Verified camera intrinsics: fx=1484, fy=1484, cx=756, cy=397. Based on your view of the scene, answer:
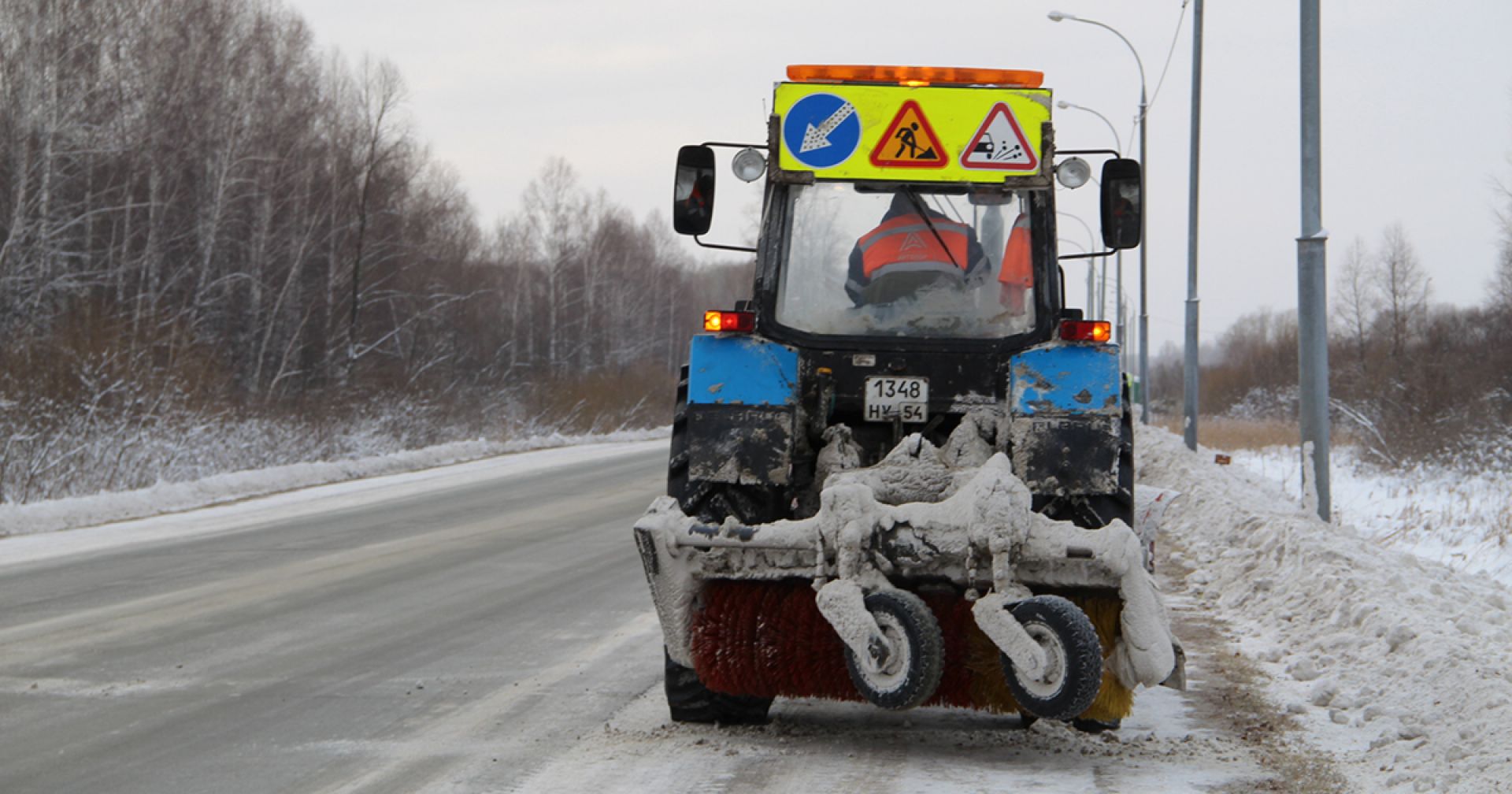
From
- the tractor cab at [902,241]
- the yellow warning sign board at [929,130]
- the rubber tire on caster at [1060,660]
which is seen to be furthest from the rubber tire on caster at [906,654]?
the yellow warning sign board at [929,130]

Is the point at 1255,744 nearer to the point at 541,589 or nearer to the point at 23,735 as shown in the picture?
the point at 23,735

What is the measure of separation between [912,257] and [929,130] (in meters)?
0.58

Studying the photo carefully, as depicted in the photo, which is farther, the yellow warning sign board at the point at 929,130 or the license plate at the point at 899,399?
the yellow warning sign board at the point at 929,130

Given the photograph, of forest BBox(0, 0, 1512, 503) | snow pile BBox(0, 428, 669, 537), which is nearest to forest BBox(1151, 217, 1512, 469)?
forest BBox(0, 0, 1512, 503)

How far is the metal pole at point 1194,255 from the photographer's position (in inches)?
974

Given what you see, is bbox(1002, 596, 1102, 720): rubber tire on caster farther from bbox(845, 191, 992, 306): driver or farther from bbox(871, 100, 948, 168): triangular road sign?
bbox(871, 100, 948, 168): triangular road sign

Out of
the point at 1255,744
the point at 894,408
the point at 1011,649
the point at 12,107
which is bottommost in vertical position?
the point at 1255,744

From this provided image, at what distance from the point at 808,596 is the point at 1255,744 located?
1.99 metres

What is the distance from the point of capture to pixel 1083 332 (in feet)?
20.1

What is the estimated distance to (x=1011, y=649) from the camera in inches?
199

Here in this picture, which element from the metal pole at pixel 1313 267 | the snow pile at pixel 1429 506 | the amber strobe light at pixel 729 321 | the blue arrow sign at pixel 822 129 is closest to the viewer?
the amber strobe light at pixel 729 321

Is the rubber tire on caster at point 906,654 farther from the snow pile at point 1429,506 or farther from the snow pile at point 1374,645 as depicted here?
the snow pile at point 1429,506

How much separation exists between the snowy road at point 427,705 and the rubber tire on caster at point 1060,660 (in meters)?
0.40

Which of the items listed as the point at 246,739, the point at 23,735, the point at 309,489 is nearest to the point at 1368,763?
the point at 246,739
